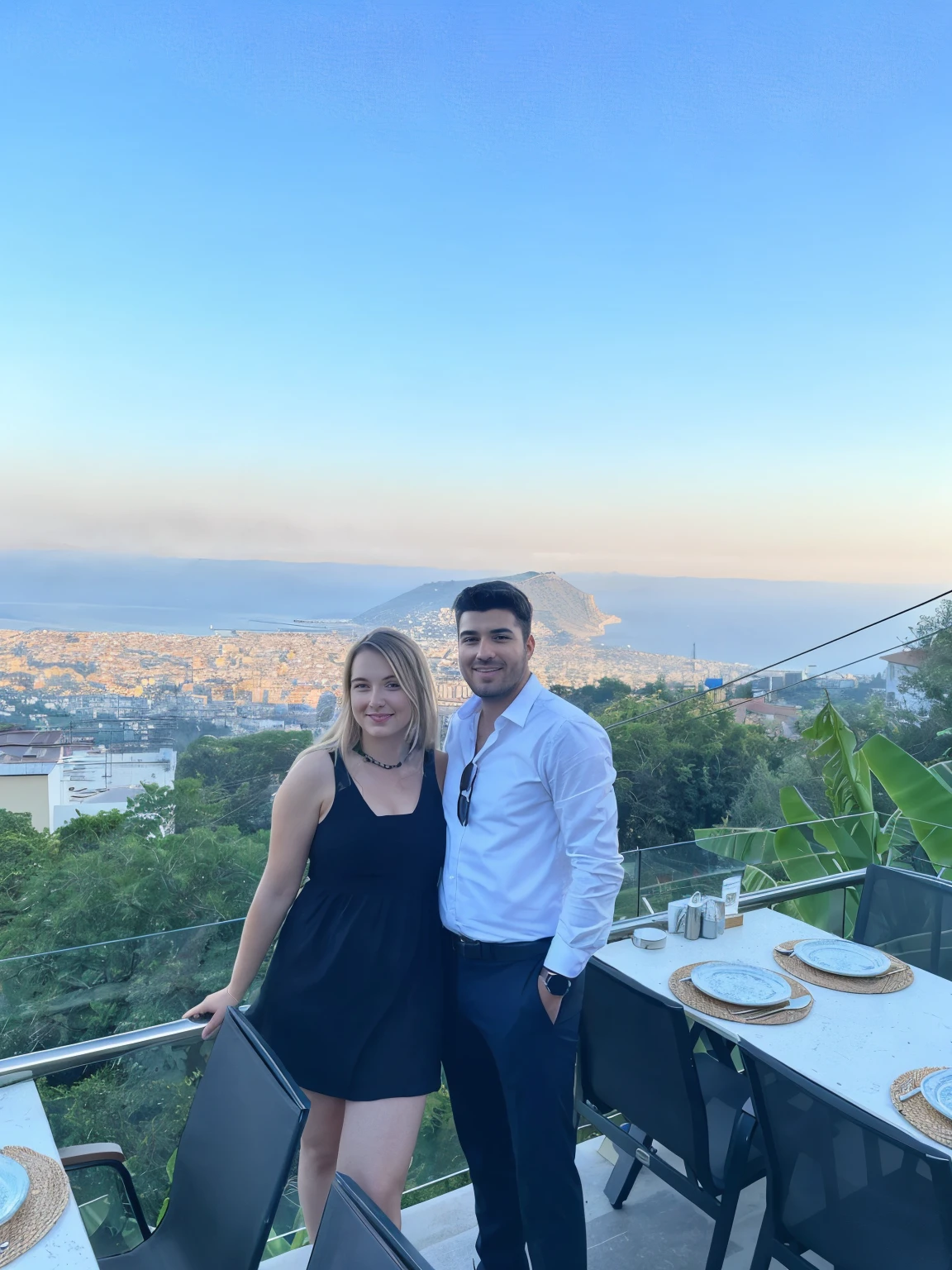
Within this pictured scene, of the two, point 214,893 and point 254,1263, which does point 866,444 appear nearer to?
point 214,893

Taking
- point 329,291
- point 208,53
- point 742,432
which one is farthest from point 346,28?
point 742,432

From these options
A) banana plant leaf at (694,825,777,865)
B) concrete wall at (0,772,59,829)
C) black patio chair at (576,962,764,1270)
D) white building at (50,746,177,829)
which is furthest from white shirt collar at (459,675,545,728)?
concrete wall at (0,772,59,829)

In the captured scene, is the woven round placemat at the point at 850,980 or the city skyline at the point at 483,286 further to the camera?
the city skyline at the point at 483,286

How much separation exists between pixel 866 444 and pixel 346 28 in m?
13.1

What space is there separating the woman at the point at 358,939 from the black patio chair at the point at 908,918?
1858 millimetres

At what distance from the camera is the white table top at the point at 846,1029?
5.82ft

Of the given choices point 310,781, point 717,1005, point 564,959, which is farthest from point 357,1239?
point 717,1005

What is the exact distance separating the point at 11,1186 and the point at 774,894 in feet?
7.70

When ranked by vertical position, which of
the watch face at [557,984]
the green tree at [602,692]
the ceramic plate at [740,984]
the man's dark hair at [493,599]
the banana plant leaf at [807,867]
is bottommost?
the green tree at [602,692]

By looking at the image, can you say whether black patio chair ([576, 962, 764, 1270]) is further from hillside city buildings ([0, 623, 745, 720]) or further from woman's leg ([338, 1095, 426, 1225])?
hillside city buildings ([0, 623, 745, 720])

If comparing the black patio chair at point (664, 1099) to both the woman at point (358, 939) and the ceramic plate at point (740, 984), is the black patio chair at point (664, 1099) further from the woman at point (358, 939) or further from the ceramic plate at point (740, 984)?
the woman at point (358, 939)

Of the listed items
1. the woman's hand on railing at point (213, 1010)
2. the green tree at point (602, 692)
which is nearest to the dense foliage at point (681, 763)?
the green tree at point (602, 692)

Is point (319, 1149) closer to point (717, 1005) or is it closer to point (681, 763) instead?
point (717, 1005)

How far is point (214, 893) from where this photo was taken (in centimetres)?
1030
